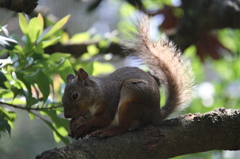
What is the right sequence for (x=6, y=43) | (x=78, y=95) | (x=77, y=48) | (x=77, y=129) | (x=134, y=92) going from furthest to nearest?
(x=77, y=48), (x=78, y=95), (x=134, y=92), (x=77, y=129), (x=6, y=43)

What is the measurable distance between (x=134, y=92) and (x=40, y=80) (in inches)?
22.0

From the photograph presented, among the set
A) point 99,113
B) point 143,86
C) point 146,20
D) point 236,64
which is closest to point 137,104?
point 143,86

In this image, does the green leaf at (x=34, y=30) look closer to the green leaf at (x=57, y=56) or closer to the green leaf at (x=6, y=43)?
the green leaf at (x=57, y=56)

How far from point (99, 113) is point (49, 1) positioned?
3.43m

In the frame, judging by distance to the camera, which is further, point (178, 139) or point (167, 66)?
point (167, 66)

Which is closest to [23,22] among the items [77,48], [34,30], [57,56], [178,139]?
[34,30]

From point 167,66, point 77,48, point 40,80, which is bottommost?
point 77,48

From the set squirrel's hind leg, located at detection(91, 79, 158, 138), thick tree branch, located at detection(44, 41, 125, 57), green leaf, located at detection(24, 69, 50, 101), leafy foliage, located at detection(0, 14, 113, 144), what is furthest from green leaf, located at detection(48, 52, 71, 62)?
thick tree branch, located at detection(44, 41, 125, 57)

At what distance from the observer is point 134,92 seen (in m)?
2.13

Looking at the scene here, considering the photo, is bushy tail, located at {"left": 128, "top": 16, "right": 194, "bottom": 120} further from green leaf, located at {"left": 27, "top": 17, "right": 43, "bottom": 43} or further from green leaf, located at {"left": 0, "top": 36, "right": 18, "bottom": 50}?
green leaf, located at {"left": 0, "top": 36, "right": 18, "bottom": 50}

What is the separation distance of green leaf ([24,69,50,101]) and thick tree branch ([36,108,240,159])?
51cm

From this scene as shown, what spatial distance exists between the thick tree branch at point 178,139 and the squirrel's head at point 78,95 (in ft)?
1.80

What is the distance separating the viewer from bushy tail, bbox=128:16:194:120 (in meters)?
2.43

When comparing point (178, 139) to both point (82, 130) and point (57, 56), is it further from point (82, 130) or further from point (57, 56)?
point (57, 56)
